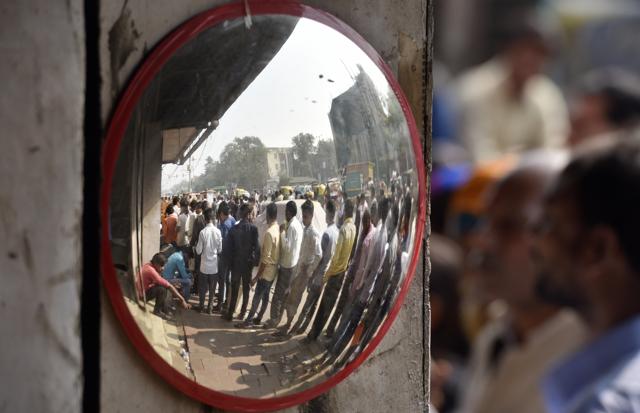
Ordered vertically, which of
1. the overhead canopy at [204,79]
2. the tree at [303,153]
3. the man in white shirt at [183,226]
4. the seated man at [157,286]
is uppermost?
the overhead canopy at [204,79]

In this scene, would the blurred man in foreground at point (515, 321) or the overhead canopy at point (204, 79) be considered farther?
the blurred man in foreground at point (515, 321)

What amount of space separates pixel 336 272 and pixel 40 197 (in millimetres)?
444

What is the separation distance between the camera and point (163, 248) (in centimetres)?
127

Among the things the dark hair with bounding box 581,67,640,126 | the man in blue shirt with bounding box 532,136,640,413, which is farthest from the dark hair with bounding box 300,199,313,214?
the dark hair with bounding box 581,67,640,126

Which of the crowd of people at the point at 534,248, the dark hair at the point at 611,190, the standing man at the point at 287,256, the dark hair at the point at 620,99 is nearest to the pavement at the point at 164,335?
the standing man at the point at 287,256

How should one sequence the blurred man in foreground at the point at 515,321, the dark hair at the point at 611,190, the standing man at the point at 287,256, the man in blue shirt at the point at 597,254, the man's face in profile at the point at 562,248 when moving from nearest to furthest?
the standing man at the point at 287,256, the man in blue shirt at the point at 597,254, the dark hair at the point at 611,190, the man's face in profile at the point at 562,248, the blurred man in foreground at the point at 515,321

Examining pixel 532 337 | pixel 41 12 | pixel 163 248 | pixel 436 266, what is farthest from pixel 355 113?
pixel 436 266

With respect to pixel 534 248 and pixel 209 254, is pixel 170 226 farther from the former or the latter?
pixel 534 248

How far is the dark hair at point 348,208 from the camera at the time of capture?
1.38 meters

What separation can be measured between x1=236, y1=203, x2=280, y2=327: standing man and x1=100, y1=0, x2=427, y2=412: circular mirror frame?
124 mm

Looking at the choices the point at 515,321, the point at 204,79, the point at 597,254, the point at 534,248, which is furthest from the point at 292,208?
the point at 515,321

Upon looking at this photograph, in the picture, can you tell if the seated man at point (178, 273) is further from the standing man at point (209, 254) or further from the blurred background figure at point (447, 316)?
the blurred background figure at point (447, 316)

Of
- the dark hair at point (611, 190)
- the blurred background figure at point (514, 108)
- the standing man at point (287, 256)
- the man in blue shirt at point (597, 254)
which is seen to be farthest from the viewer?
the blurred background figure at point (514, 108)

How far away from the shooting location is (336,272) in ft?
4.54
